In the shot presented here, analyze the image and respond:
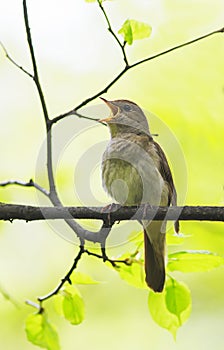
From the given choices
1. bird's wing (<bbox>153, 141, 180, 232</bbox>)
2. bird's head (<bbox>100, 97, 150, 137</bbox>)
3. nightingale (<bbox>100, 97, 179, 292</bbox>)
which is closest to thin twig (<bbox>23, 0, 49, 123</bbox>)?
nightingale (<bbox>100, 97, 179, 292</bbox>)

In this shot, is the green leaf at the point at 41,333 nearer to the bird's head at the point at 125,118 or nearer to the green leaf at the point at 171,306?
the green leaf at the point at 171,306

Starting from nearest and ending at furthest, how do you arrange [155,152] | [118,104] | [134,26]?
[134,26], [155,152], [118,104]

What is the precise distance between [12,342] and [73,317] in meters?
2.58

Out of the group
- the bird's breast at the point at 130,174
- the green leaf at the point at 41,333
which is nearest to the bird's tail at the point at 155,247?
the bird's breast at the point at 130,174

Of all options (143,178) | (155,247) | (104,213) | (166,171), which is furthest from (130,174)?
(104,213)

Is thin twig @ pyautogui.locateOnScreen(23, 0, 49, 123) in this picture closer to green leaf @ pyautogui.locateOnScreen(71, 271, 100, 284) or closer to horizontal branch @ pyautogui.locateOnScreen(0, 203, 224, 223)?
horizontal branch @ pyautogui.locateOnScreen(0, 203, 224, 223)

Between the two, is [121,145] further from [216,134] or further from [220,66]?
[220,66]

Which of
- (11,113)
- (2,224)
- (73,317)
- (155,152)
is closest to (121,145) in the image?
(155,152)

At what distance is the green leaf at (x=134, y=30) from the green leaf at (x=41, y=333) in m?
0.99

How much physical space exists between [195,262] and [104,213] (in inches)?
13.3

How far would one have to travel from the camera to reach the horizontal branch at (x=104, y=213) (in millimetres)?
1817

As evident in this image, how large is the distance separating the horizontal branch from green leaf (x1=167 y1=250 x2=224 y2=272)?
15cm

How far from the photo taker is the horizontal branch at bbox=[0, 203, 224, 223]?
182cm

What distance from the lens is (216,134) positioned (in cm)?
326
